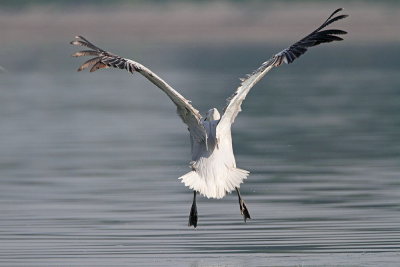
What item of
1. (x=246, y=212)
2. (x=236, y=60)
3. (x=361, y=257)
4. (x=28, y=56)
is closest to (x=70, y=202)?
(x=246, y=212)

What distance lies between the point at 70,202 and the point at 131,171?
3.46 m

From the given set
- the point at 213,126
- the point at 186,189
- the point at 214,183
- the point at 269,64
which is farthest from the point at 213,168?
the point at 186,189

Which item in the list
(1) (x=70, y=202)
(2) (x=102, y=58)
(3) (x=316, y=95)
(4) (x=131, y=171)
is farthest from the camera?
(3) (x=316, y=95)

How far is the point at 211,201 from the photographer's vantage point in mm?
17484

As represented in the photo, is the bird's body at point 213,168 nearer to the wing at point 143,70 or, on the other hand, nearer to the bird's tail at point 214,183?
the bird's tail at point 214,183

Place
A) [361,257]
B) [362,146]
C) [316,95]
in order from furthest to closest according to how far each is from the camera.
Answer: [316,95] → [362,146] → [361,257]

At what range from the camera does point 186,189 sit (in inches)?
727

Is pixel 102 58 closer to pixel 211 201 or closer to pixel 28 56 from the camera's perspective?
pixel 211 201

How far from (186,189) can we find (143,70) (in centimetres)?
460

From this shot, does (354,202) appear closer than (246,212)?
No

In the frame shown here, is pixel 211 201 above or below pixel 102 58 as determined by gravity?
below

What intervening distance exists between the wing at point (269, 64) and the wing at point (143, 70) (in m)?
0.26

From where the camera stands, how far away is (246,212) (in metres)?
15.1

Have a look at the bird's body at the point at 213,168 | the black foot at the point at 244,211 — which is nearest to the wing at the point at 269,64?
the bird's body at the point at 213,168
